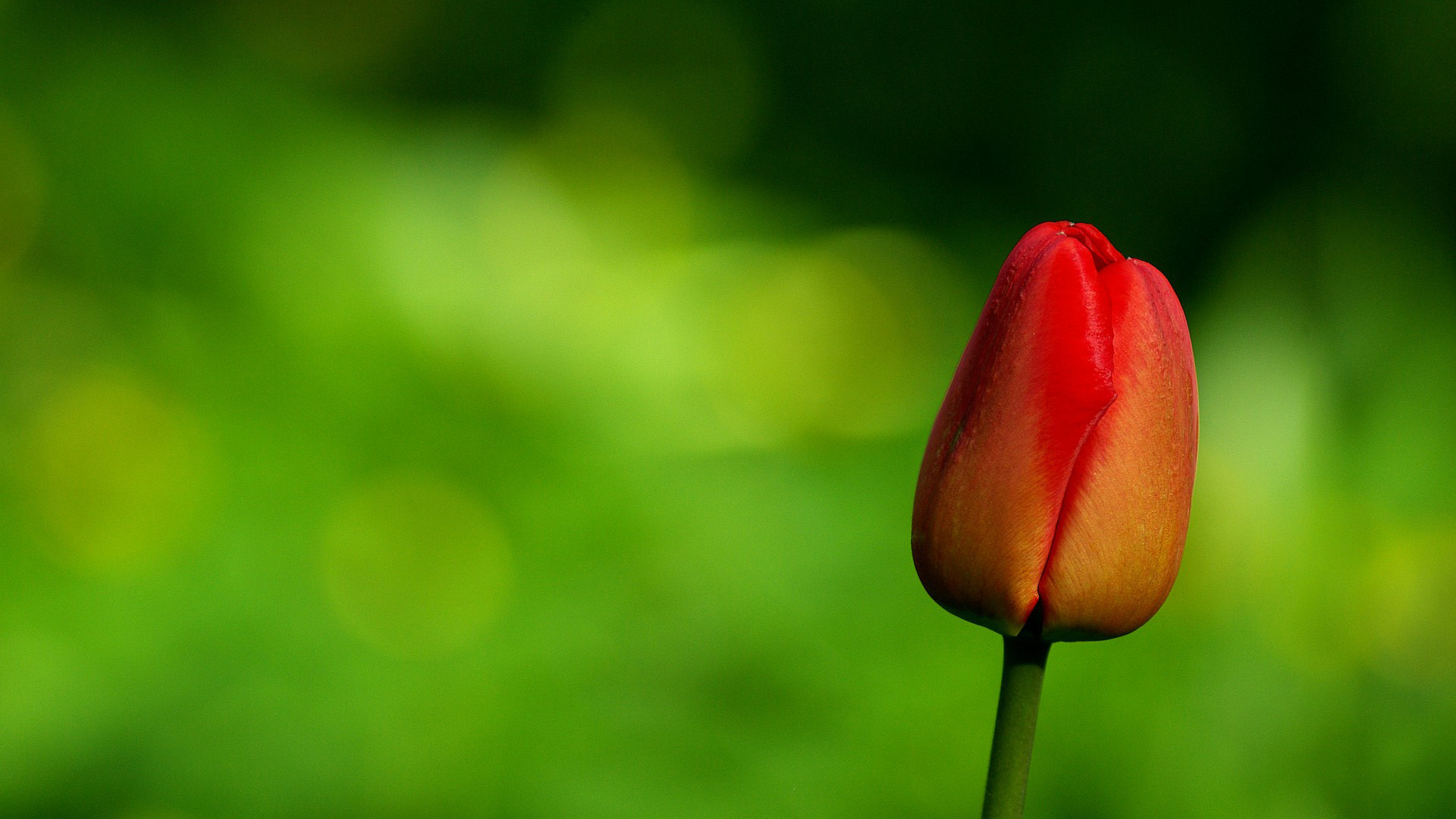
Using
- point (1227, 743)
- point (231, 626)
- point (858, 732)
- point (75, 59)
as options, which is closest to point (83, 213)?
point (75, 59)

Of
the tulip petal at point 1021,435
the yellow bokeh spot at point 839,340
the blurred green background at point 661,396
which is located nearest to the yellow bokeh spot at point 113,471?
the blurred green background at point 661,396

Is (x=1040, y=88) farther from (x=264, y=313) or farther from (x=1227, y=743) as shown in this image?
(x=264, y=313)

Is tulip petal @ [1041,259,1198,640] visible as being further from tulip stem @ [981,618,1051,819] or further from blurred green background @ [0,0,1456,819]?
blurred green background @ [0,0,1456,819]

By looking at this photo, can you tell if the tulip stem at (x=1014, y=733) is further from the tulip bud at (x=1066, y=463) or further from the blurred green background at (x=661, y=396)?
the blurred green background at (x=661, y=396)

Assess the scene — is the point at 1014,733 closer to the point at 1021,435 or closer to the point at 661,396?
the point at 1021,435

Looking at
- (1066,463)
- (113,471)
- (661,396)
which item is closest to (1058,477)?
(1066,463)

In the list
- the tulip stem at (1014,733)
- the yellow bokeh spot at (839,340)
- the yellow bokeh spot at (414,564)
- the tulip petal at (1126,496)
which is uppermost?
the yellow bokeh spot at (839,340)

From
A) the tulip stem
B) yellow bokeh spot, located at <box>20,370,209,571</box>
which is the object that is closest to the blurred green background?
yellow bokeh spot, located at <box>20,370,209,571</box>
